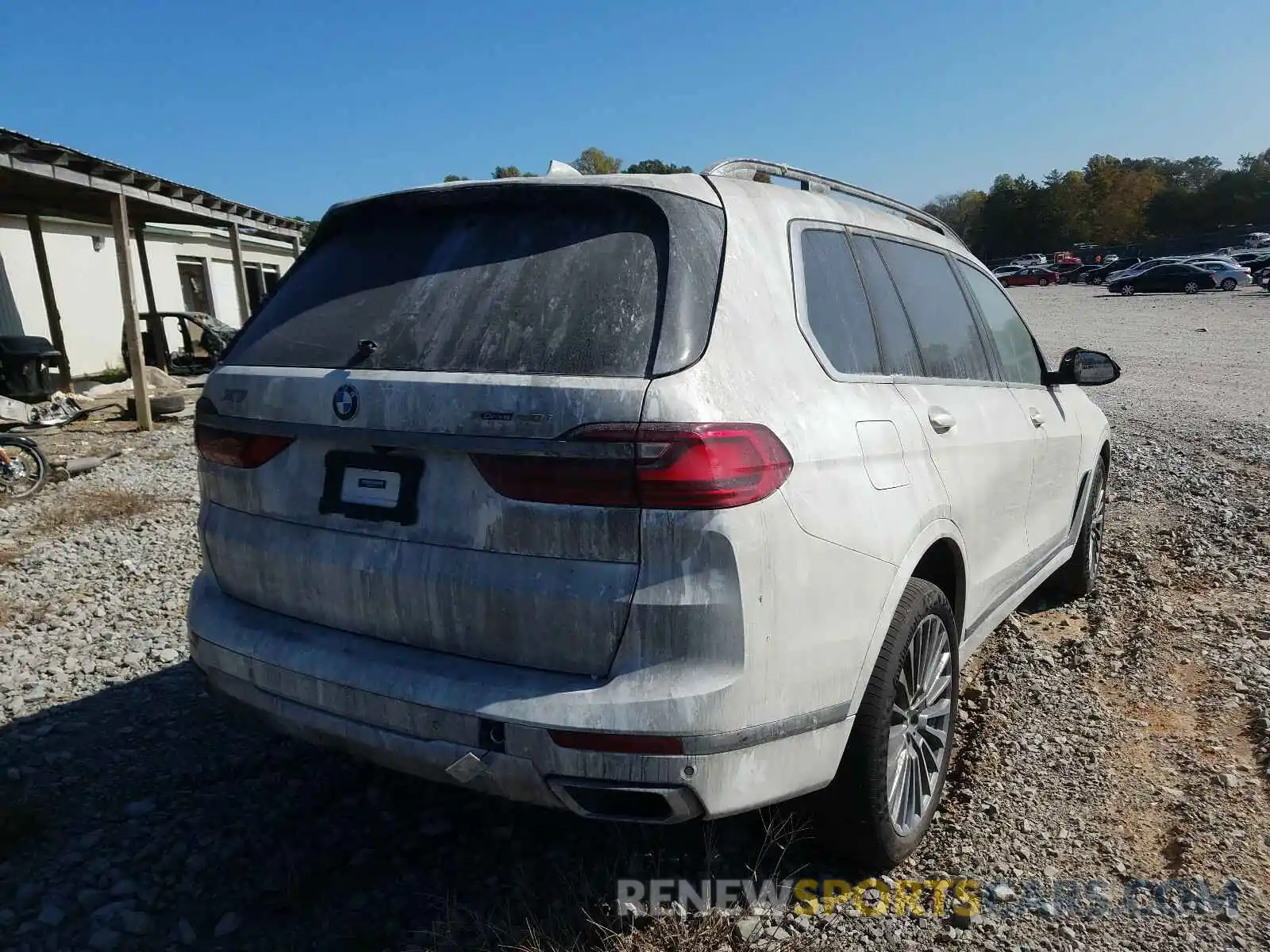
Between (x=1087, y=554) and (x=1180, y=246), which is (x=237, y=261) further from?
(x=1180, y=246)

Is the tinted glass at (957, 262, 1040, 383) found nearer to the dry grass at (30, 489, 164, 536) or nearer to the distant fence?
the dry grass at (30, 489, 164, 536)

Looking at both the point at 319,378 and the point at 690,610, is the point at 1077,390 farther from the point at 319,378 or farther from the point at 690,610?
the point at 319,378

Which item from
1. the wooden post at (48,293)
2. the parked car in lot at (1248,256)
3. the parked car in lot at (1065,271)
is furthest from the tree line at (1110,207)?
the wooden post at (48,293)

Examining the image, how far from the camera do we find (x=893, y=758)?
2.54 m

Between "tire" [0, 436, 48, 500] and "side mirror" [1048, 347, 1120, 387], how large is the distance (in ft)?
25.6

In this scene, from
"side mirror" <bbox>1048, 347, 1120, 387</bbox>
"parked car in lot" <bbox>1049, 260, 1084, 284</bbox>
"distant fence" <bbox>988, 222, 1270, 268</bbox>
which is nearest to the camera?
"side mirror" <bbox>1048, 347, 1120, 387</bbox>

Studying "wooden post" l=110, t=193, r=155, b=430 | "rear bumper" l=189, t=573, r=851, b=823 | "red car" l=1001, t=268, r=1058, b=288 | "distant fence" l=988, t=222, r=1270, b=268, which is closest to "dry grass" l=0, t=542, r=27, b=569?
"rear bumper" l=189, t=573, r=851, b=823

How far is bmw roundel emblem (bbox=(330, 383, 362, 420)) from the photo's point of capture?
7.07 ft

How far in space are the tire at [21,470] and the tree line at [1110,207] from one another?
89.5 m

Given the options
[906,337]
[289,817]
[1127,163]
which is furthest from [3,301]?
[1127,163]

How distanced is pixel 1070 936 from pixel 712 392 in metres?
1.74

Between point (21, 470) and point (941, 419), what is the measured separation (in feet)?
25.6

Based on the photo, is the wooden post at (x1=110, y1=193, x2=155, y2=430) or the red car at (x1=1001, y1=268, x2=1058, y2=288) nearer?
the wooden post at (x1=110, y1=193, x2=155, y2=430)

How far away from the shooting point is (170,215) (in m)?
15.7
